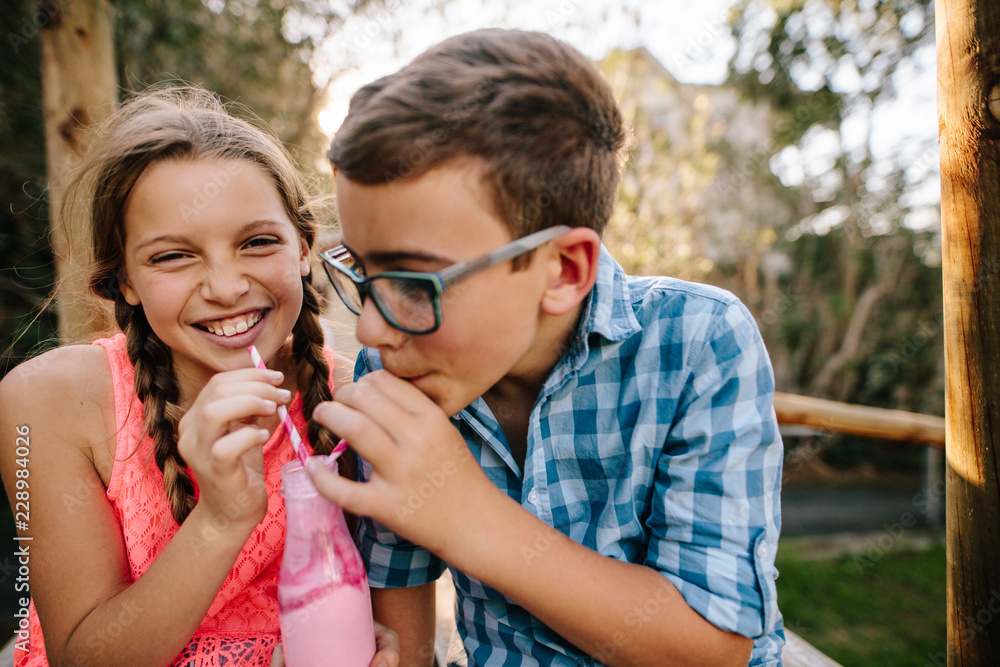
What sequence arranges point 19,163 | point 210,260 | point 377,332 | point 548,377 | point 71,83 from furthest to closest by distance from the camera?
point 19,163
point 71,83
point 210,260
point 548,377
point 377,332

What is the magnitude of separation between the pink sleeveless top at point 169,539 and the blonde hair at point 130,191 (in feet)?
0.20

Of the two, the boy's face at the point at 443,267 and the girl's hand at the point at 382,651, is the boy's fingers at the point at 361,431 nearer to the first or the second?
the boy's face at the point at 443,267

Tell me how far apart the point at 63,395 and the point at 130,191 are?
2.02 feet

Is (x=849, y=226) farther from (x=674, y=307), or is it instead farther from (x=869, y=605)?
(x=674, y=307)

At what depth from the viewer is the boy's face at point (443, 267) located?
1.20 meters

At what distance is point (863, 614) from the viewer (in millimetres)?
4793

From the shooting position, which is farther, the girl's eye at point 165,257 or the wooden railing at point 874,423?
the wooden railing at point 874,423

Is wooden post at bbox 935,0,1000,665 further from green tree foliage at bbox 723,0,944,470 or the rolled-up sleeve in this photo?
green tree foliage at bbox 723,0,944,470

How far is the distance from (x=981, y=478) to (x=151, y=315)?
2.34 metres

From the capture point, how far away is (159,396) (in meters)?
1.78

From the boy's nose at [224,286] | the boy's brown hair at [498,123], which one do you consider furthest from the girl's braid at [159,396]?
the boy's brown hair at [498,123]

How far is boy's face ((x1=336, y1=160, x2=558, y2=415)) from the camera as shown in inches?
47.4
